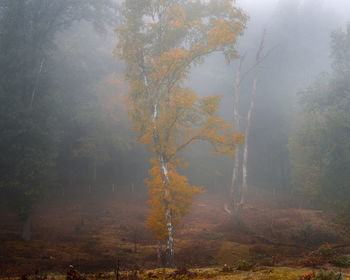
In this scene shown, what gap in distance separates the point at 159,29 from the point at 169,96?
3.08 m

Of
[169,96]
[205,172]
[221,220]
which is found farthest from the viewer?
[205,172]

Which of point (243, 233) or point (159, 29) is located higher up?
point (159, 29)

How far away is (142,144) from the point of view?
41.8ft

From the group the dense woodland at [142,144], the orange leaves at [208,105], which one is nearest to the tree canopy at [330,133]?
the dense woodland at [142,144]

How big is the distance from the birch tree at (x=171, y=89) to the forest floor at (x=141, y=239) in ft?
8.84

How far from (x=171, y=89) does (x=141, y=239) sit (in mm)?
10206

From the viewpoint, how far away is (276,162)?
47344 millimetres

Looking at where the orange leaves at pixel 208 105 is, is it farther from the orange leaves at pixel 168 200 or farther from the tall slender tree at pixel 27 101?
the tall slender tree at pixel 27 101

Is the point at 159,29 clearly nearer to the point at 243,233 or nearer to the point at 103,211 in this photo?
the point at 243,233

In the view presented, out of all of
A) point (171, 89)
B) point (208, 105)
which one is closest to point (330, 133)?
point (208, 105)

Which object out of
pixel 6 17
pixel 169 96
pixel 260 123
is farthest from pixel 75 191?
pixel 260 123

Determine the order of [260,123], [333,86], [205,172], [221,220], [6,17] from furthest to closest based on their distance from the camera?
[260,123], [205,172], [221,220], [333,86], [6,17]

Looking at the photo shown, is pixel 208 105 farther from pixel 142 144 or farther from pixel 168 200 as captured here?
pixel 168 200

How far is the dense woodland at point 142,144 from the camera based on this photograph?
1185cm
